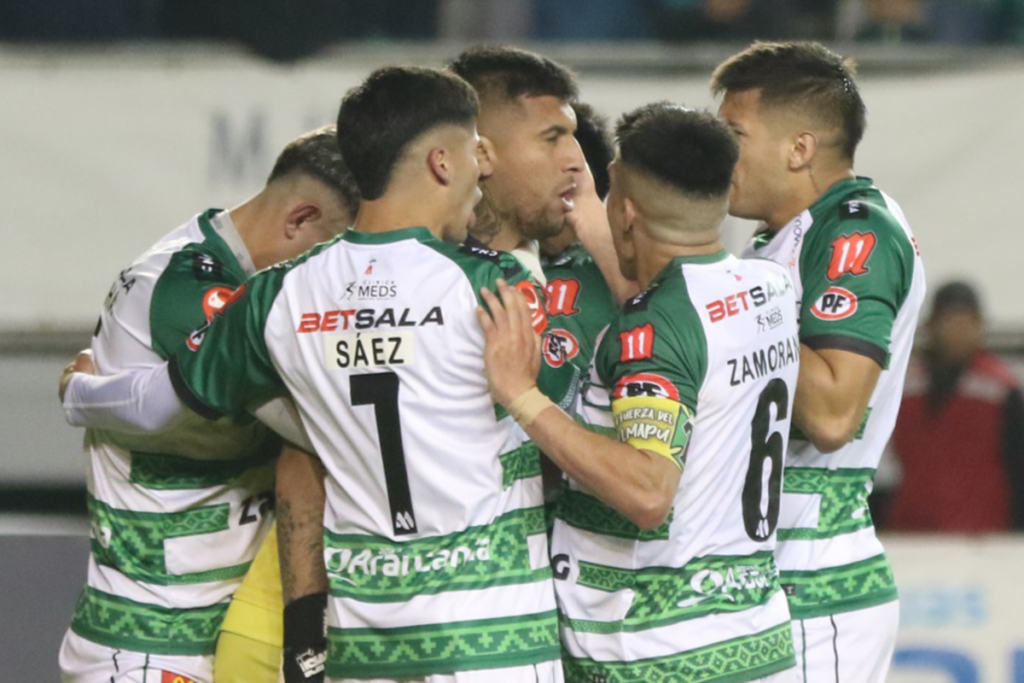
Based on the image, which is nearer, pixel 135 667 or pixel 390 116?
pixel 390 116

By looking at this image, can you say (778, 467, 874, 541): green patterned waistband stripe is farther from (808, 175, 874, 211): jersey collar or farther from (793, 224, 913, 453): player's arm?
(808, 175, 874, 211): jersey collar

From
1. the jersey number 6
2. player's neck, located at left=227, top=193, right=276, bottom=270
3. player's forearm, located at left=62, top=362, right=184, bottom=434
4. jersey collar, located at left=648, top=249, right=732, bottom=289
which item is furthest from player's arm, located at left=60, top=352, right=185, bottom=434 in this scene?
the jersey number 6

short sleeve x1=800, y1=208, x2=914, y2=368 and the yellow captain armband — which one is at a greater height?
short sleeve x1=800, y1=208, x2=914, y2=368

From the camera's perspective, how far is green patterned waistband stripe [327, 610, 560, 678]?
3189 millimetres

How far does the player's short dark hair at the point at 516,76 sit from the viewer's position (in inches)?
154

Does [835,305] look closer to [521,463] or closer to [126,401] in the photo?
[521,463]

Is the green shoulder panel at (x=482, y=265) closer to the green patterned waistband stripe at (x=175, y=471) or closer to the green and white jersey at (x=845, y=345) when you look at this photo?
the green and white jersey at (x=845, y=345)

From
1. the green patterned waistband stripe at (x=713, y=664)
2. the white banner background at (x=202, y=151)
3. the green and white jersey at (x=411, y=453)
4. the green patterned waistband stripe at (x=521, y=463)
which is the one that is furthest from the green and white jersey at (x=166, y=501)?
the white banner background at (x=202, y=151)

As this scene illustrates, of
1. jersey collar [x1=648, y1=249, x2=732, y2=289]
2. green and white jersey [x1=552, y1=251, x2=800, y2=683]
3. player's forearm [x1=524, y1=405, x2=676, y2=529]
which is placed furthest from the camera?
jersey collar [x1=648, y1=249, x2=732, y2=289]

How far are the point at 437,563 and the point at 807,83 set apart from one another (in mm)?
1510

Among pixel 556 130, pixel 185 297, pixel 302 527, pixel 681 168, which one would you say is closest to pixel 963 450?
pixel 556 130

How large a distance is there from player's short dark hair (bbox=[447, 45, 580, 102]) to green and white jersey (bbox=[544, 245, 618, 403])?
16.4 inches

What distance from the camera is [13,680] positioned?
5.30 m

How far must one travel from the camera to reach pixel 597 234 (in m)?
3.79
